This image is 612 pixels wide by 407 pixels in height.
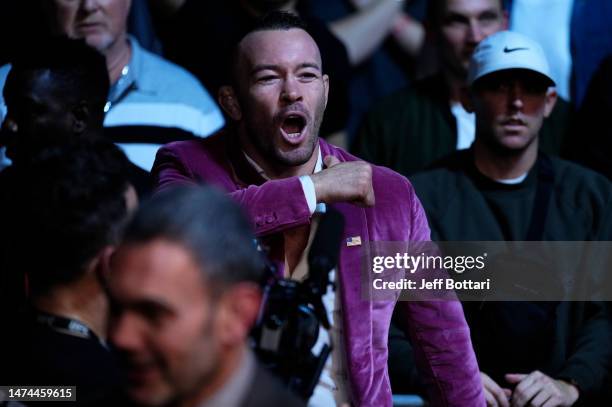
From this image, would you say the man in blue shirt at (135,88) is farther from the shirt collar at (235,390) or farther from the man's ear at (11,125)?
the shirt collar at (235,390)

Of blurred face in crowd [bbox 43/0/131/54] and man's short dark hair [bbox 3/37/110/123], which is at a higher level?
blurred face in crowd [bbox 43/0/131/54]

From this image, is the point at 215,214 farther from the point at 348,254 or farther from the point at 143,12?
the point at 143,12

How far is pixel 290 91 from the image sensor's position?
12.3 ft

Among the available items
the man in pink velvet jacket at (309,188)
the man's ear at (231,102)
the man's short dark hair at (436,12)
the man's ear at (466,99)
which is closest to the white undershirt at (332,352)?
the man in pink velvet jacket at (309,188)

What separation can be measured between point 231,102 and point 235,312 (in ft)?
5.31

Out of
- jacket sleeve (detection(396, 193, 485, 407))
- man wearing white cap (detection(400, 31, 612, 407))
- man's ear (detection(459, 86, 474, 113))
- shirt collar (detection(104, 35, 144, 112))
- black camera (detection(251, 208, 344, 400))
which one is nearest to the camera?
black camera (detection(251, 208, 344, 400))

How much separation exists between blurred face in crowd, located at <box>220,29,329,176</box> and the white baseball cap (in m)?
1.17

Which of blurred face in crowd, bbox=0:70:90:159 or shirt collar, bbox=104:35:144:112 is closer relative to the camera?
blurred face in crowd, bbox=0:70:90:159

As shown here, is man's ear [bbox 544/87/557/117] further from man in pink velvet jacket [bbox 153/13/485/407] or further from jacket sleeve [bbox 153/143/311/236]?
jacket sleeve [bbox 153/143/311/236]

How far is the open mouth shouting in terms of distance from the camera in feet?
12.2

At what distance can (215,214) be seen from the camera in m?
2.40

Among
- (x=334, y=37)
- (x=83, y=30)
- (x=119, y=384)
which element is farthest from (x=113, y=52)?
(x=119, y=384)

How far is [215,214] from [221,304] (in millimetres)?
174

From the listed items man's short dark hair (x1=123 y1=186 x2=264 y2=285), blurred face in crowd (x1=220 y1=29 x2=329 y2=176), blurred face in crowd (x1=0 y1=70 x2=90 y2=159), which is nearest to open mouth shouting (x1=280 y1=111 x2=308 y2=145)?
blurred face in crowd (x1=220 y1=29 x2=329 y2=176)
